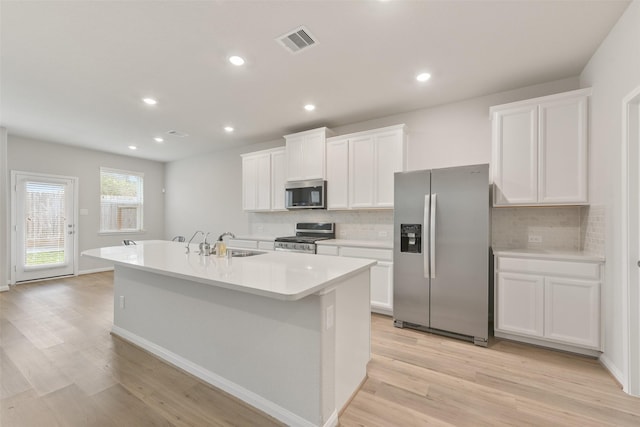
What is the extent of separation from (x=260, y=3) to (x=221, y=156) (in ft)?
15.1

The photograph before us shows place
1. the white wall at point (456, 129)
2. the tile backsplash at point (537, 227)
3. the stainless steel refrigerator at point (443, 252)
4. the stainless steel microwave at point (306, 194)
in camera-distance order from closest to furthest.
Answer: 1. the stainless steel refrigerator at point (443, 252)
2. the tile backsplash at point (537, 227)
3. the white wall at point (456, 129)
4. the stainless steel microwave at point (306, 194)

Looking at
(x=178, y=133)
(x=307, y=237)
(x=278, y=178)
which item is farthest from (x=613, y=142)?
(x=178, y=133)

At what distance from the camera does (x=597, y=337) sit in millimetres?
2373

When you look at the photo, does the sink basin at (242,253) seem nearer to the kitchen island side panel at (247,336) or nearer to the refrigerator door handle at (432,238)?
the kitchen island side panel at (247,336)

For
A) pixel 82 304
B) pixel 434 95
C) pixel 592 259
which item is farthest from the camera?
pixel 82 304

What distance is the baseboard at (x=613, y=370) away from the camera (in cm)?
202

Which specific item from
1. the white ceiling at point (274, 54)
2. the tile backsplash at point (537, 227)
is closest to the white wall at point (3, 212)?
the white ceiling at point (274, 54)

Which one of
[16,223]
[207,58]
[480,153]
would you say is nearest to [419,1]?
[207,58]

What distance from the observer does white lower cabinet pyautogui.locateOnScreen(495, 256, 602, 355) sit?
2398 millimetres

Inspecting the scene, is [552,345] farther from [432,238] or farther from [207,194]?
[207,194]

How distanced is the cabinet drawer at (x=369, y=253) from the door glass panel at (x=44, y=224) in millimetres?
5923

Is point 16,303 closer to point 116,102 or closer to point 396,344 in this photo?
point 116,102

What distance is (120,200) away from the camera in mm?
6590

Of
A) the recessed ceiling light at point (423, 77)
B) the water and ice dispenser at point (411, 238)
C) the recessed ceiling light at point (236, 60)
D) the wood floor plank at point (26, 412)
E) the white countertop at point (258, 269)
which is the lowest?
the wood floor plank at point (26, 412)
